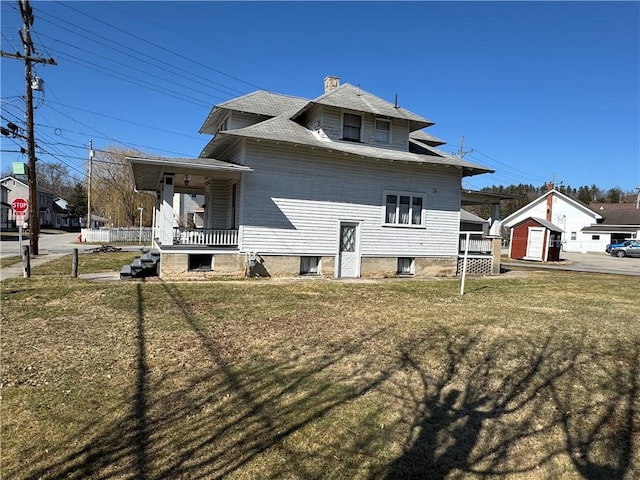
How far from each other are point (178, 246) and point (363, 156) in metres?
6.84

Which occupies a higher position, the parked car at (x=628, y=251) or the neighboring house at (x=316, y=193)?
the neighboring house at (x=316, y=193)

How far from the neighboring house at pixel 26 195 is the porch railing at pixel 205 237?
59.3m

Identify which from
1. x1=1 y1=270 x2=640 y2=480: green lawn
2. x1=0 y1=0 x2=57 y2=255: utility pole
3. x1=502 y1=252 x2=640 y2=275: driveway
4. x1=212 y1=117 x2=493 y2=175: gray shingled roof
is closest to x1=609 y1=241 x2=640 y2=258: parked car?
x1=502 y1=252 x2=640 y2=275: driveway

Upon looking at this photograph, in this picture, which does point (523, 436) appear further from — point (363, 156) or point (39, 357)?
point (363, 156)

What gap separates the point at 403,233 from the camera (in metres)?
15.7

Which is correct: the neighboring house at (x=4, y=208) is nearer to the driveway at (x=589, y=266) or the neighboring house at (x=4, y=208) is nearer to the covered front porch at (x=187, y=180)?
the covered front porch at (x=187, y=180)

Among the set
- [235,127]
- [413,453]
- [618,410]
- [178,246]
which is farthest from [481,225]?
[413,453]

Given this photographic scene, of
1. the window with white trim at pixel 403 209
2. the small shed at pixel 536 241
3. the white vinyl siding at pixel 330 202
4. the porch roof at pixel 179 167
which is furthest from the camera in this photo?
the small shed at pixel 536 241

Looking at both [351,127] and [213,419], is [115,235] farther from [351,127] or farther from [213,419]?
[213,419]

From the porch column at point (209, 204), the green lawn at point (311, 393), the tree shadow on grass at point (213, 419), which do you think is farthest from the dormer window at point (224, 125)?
the tree shadow on grass at point (213, 419)

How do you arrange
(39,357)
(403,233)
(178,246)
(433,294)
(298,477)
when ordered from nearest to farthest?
(298,477), (39,357), (433,294), (178,246), (403,233)

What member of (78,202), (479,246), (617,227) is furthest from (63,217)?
(617,227)

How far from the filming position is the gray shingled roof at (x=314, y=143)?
13.0 m

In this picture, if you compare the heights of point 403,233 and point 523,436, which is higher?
point 403,233
